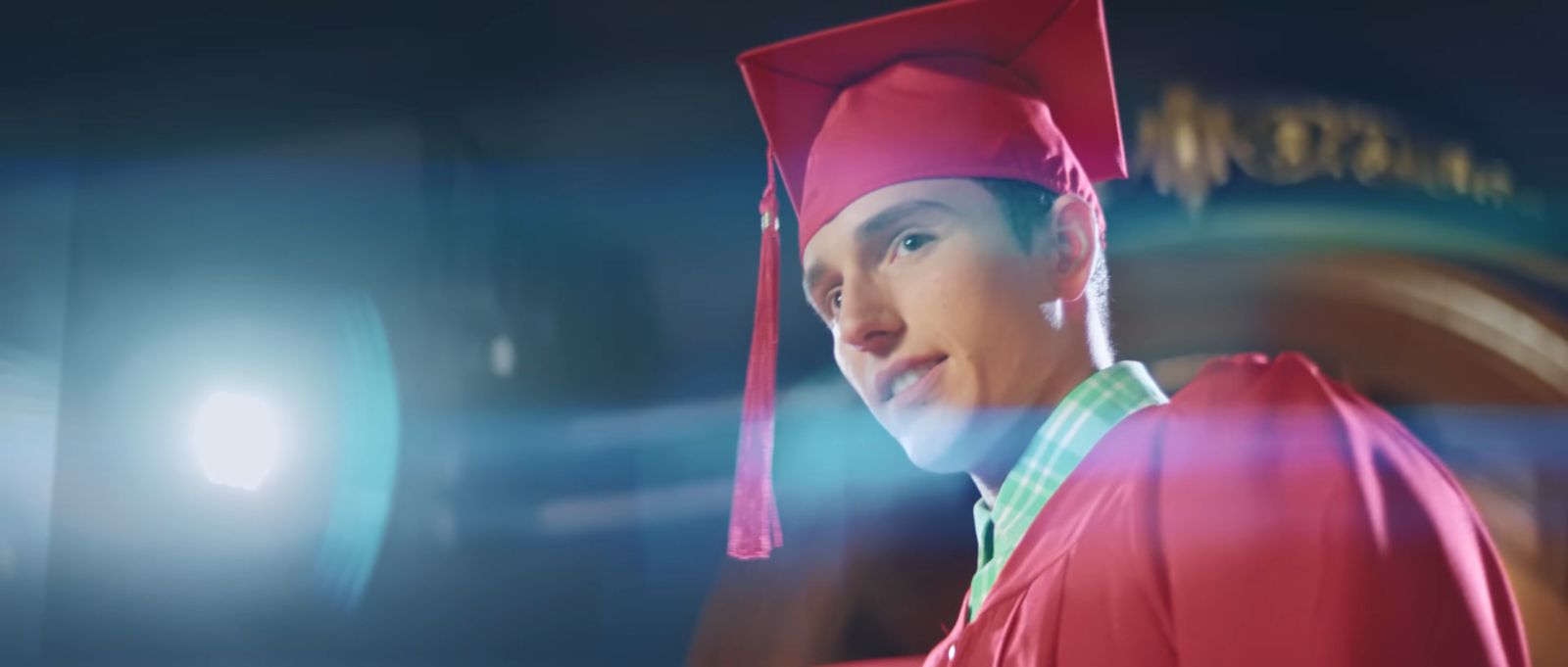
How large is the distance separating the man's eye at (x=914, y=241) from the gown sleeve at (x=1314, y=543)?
30cm

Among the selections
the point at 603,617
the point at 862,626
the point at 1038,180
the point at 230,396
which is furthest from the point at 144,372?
the point at 1038,180

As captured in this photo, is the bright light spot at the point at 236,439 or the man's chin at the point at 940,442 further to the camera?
the bright light spot at the point at 236,439

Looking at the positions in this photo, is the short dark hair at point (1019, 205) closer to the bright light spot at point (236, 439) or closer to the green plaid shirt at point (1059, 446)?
the green plaid shirt at point (1059, 446)

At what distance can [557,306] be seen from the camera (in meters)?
1.58

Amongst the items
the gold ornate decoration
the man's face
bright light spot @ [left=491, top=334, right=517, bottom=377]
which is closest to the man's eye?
the man's face

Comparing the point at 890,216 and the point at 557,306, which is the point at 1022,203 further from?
the point at 557,306

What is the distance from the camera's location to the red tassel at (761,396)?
1.22 m

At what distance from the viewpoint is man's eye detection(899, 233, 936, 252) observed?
107 cm

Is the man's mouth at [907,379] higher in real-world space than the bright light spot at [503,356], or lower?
lower

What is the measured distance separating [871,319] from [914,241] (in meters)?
0.08

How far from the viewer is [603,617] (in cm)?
152

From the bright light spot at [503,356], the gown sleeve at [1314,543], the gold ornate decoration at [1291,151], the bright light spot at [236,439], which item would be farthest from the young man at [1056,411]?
the bright light spot at [236,439]

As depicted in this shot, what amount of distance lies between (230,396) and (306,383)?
0.42 ft

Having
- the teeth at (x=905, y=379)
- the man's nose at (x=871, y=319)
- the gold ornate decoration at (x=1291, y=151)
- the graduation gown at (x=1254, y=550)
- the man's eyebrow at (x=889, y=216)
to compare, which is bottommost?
the graduation gown at (x=1254, y=550)
